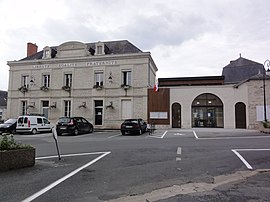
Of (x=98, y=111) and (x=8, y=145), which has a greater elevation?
(x=98, y=111)

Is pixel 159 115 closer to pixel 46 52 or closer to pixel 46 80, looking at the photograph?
pixel 46 80

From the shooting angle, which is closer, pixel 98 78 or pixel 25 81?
pixel 98 78

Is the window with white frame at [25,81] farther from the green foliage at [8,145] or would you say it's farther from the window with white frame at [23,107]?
the green foliage at [8,145]

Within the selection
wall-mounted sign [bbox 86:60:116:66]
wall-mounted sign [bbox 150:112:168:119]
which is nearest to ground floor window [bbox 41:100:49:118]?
wall-mounted sign [bbox 86:60:116:66]

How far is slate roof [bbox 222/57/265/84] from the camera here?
37.3 meters

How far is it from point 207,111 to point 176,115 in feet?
10.2

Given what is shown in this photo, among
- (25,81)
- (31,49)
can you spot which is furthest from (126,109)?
(31,49)

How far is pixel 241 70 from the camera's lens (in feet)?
127

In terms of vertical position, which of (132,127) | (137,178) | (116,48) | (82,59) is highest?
(116,48)

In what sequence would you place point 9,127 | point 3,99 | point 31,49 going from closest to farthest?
point 9,127
point 31,49
point 3,99

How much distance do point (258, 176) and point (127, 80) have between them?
22.0 metres

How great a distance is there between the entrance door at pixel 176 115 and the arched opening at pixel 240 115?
17.7 feet

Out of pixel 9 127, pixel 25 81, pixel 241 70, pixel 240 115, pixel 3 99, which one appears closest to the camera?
pixel 9 127

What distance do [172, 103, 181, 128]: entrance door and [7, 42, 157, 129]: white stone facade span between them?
9.67 feet
